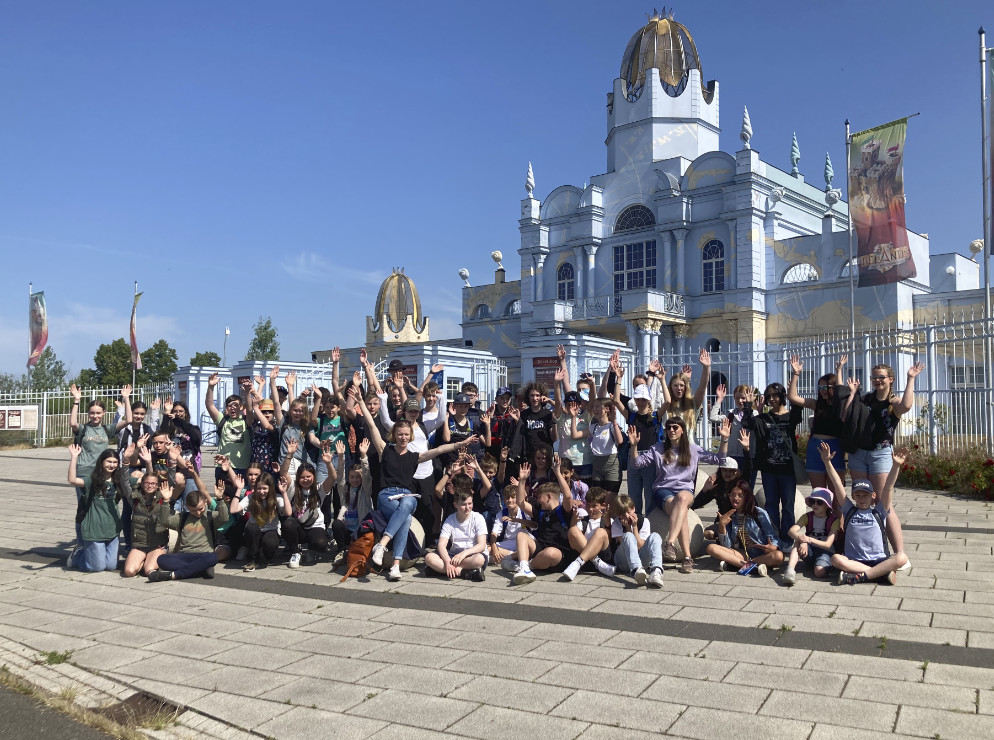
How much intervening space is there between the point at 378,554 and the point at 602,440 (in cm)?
267

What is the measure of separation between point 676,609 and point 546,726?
2601mm

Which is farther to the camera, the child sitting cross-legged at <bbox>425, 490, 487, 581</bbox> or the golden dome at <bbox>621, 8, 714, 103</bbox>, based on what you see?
the golden dome at <bbox>621, 8, 714, 103</bbox>

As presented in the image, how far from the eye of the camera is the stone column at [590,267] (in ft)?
117

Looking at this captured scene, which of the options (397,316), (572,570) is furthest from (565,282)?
(572,570)

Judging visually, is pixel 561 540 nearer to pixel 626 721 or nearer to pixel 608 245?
pixel 626 721

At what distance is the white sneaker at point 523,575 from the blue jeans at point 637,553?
33.5 inches

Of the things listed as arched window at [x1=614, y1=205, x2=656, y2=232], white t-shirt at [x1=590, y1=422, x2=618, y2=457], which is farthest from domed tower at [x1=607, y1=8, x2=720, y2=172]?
white t-shirt at [x1=590, y1=422, x2=618, y2=457]

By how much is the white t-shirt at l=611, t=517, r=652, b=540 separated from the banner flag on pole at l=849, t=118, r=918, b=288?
520 inches

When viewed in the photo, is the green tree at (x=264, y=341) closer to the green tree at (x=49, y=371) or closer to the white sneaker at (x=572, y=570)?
the green tree at (x=49, y=371)

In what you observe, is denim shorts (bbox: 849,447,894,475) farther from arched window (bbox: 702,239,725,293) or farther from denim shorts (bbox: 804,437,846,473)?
arched window (bbox: 702,239,725,293)

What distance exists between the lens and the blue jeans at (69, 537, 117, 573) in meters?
8.63

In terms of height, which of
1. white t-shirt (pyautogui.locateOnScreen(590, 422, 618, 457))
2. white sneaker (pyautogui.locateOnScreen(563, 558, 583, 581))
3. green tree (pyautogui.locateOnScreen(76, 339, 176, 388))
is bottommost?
white sneaker (pyautogui.locateOnScreen(563, 558, 583, 581))

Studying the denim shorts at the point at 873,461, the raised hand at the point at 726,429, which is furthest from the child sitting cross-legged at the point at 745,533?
the denim shorts at the point at 873,461

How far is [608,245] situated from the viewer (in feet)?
117
